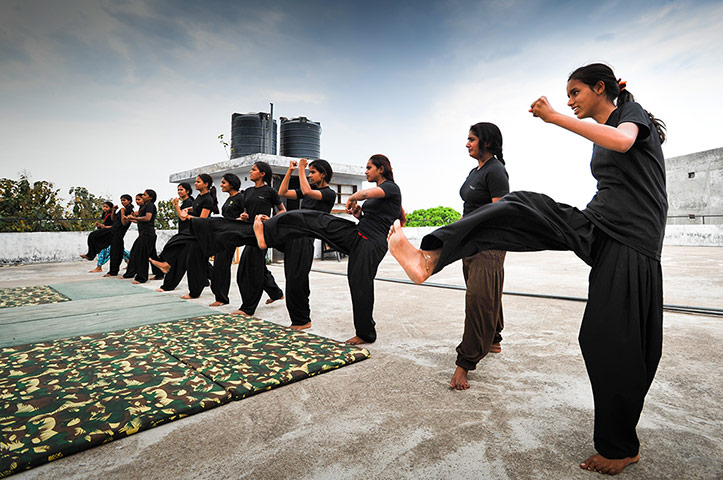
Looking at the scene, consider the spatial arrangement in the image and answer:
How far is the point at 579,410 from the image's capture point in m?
1.96

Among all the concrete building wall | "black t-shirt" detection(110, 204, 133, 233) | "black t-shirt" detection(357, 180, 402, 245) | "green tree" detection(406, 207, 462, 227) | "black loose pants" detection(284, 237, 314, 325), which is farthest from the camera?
"green tree" detection(406, 207, 462, 227)

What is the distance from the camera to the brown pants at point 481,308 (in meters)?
2.34

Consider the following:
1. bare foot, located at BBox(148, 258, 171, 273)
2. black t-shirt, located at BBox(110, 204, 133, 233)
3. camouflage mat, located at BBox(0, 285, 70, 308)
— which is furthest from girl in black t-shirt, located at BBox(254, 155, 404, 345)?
black t-shirt, located at BBox(110, 204, 133, 233)

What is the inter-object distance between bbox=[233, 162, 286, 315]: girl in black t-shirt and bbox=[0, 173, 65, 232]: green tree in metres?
10.4

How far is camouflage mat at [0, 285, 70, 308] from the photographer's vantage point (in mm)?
5057

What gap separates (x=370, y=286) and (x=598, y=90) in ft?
6.93

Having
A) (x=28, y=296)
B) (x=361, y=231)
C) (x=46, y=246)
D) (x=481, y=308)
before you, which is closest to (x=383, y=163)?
(x=361, y=231)

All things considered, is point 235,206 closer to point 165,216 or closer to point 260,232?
point 260,232

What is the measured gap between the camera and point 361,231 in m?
3.37

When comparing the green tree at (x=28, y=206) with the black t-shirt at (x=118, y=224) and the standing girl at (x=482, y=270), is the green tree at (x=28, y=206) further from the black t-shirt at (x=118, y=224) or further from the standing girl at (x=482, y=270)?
the standing girl at (x=482, y=270)

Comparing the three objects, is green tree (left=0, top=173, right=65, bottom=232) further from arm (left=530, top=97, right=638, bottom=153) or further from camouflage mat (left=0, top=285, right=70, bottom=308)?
arm (left=530, top=97, right=638, bottom=153)

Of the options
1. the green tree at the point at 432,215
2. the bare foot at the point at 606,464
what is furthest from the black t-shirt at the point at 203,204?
the green tree at the point at 432,215

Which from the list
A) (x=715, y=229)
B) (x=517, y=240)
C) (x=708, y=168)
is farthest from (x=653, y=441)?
(x=708, y=168)

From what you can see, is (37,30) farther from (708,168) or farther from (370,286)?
(708,168)
